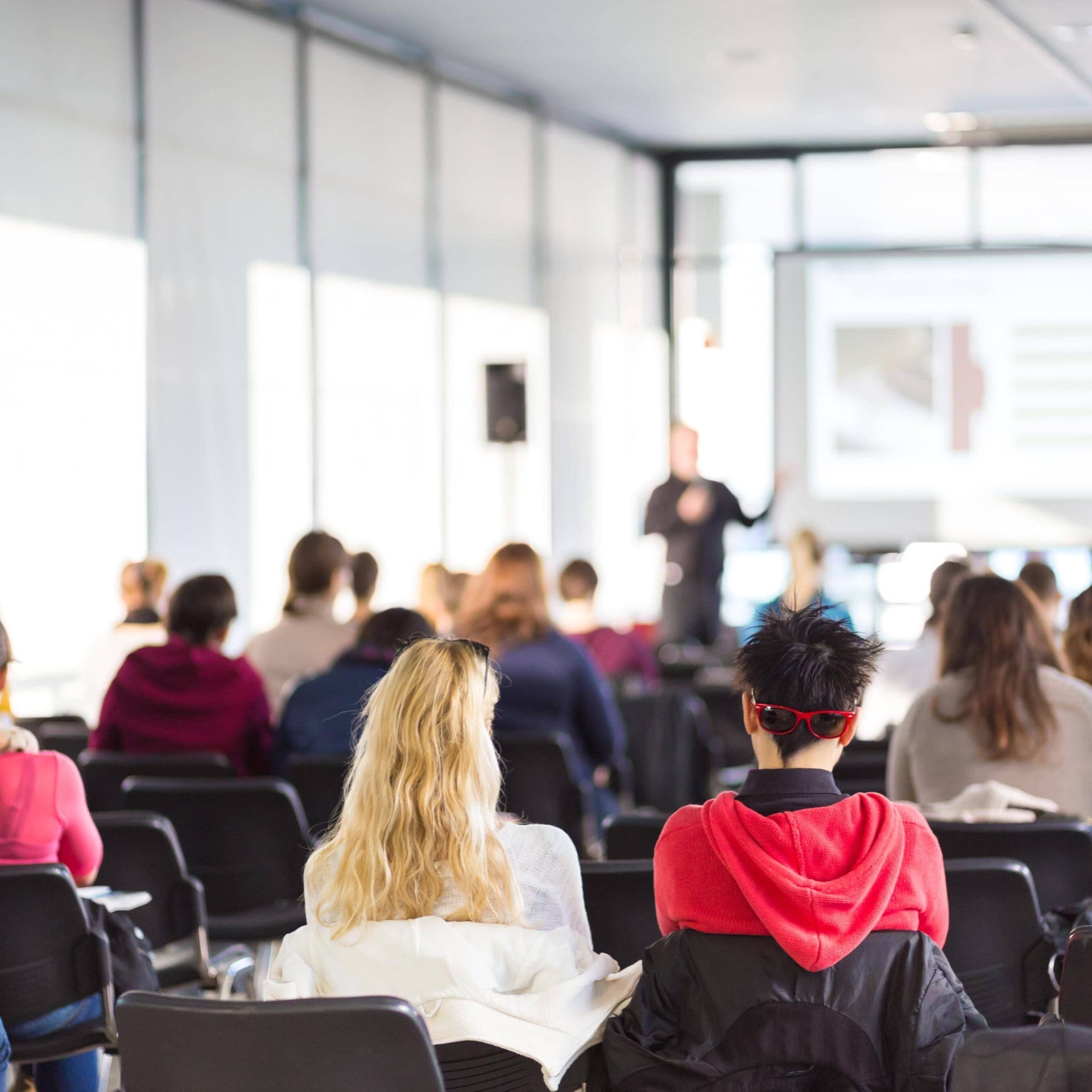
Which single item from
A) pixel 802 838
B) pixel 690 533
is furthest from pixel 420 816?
pixel 690 533

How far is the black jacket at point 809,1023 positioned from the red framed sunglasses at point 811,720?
256 mm

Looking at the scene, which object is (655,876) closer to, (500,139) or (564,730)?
(564,730)

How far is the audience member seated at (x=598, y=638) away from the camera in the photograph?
611 cm

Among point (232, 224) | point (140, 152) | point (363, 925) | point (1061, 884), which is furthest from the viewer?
point (232, 224)

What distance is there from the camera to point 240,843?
143 inches

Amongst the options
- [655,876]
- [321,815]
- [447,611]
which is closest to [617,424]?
[447,611]

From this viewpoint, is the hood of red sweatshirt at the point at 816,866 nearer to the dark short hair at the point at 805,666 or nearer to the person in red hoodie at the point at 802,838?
the person in red hoodie at the point at 802,838

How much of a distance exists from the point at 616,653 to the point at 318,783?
8.14ft

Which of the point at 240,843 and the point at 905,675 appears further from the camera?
the point at 905,675

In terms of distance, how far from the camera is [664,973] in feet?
6.35

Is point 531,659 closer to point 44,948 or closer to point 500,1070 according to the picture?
point 44,948

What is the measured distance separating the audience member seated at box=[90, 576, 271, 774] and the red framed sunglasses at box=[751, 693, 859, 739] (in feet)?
8.37

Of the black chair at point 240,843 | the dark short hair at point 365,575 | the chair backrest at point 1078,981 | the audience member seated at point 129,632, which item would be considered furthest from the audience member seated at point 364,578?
the chair backrest at point 1078,981

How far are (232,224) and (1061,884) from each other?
239 inches
